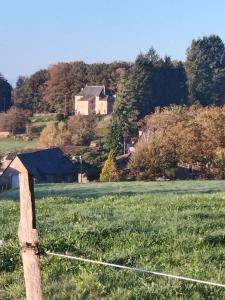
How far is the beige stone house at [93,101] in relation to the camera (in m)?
87.9

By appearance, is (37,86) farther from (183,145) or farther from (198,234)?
(198,234)

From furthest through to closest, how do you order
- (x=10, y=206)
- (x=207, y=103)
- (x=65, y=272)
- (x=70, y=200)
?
1. (x=207, y=103)
2. (x=70, y=200)
3. (x=10, y=206)
4. (x=65, y=272)

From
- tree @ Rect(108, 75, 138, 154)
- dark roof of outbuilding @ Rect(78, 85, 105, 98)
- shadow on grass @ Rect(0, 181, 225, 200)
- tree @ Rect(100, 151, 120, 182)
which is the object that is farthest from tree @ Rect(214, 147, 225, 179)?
dark roof of outbuilding @ Rect(78, 85, 105, 98)

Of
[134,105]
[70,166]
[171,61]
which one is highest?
[171,61]

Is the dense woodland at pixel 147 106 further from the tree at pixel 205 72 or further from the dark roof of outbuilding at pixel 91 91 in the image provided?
the dark roof of outbuilding at pixel 91 91

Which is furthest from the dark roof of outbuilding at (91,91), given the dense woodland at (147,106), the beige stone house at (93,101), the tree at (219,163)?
the tree at (219,163)

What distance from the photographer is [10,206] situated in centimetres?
1205

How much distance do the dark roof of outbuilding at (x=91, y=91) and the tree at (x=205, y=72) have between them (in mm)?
13379

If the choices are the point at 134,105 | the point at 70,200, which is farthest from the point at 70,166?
the point at 70,200

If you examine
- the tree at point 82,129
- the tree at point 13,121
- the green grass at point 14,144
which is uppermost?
the tree at point 13,121

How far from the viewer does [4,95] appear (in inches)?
3804

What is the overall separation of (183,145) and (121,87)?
2660cm

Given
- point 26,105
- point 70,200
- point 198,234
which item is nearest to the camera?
point 198,234

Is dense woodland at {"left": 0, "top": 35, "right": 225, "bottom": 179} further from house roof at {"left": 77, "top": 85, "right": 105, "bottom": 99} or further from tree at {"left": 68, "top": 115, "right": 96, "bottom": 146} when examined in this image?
house roof at {"left": 77, "top": 85, "right": 105, "bottom": 99}
